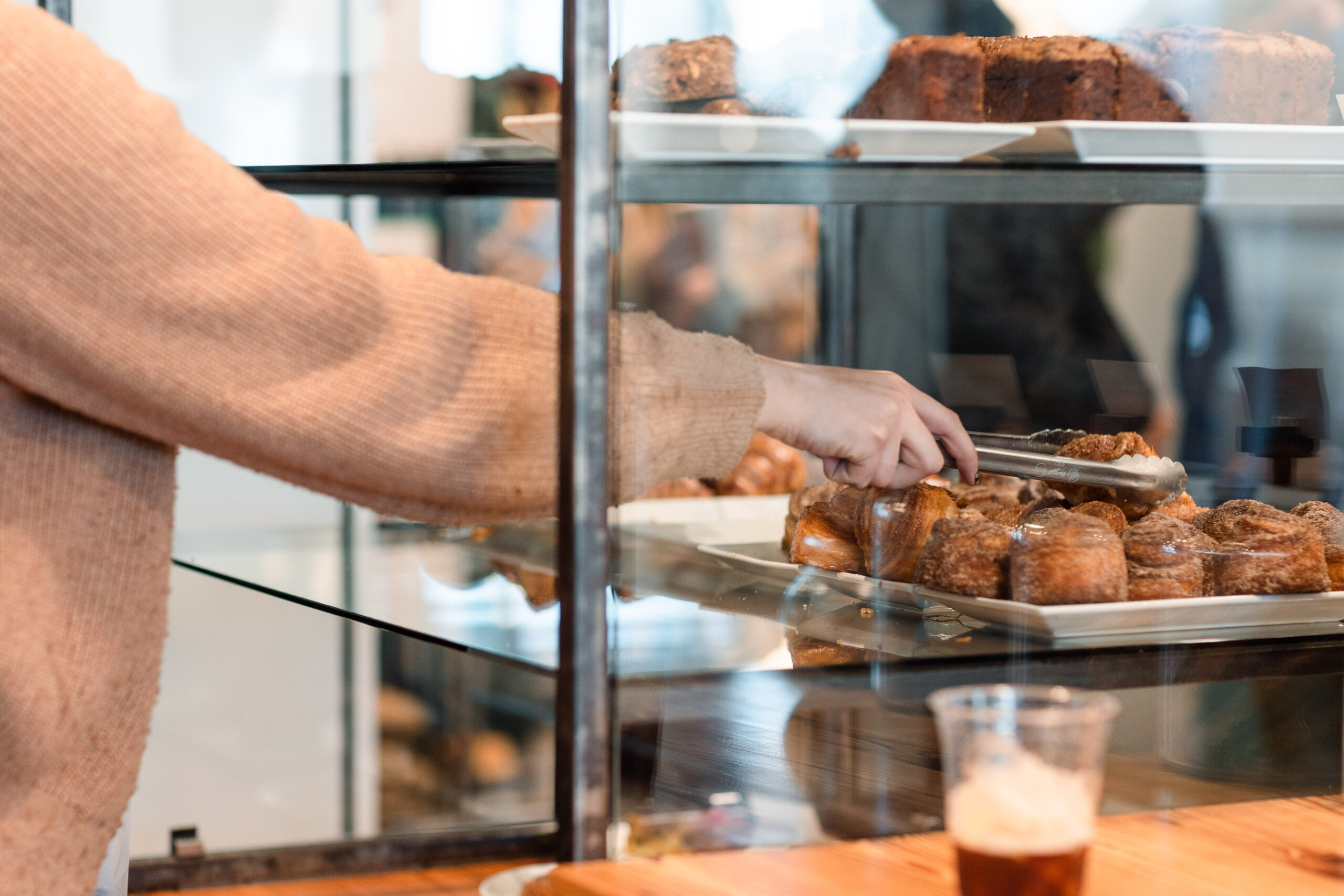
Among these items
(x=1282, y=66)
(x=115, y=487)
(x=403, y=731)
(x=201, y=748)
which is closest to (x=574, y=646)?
(x=115, y=487)

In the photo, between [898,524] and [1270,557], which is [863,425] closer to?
[898,524]

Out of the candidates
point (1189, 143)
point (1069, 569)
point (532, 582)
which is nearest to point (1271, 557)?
point (1069, 569)

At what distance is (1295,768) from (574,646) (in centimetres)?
35

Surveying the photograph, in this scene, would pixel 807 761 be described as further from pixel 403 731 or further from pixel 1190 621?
pixel 403 731

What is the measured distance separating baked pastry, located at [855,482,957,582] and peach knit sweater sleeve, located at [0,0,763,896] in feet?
0.27

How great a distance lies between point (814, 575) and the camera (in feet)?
2.20

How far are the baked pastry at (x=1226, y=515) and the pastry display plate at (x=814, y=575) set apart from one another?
0.14 meters

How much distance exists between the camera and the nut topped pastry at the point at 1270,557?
616 millimetres

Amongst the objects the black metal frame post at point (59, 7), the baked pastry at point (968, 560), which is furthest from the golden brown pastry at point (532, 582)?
the black metal frame post at point (59, 7)

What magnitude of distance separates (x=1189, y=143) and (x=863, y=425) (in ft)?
0.70

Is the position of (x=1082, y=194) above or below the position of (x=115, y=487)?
above

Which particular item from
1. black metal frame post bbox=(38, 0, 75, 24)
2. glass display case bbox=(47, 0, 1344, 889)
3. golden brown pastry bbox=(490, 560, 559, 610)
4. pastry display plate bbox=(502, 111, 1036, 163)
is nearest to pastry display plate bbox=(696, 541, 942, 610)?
glass display case bbox=(47, 0, 1344, 889)

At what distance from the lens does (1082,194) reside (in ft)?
2.25

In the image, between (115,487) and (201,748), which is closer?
(115,487)
